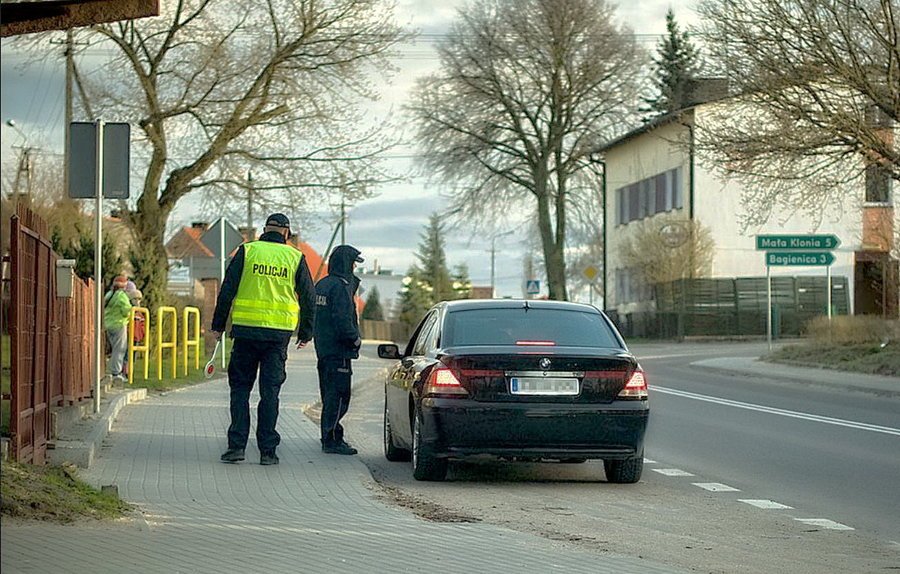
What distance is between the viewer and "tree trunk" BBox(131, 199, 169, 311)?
31828 millimetres

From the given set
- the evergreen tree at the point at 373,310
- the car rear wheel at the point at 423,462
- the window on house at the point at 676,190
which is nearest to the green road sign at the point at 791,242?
the window on house at the point at 676,190

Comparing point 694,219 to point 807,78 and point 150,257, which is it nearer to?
point 807,78

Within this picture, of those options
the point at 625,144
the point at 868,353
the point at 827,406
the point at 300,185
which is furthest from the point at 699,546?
the point at 625,144

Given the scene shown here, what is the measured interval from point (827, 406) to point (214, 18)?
17503 millimetres

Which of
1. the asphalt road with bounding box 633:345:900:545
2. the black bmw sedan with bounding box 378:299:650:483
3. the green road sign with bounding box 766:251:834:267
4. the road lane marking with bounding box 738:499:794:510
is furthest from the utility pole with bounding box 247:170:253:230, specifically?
the road lane marking with bounding box 738:499:794:510

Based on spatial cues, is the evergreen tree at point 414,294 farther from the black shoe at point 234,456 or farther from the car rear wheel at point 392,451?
the black shoe at point 234,456

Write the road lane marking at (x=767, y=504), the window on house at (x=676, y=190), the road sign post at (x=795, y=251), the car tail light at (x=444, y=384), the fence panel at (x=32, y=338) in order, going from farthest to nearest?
the window on house at (x=676, y=190), the road sign post at (x=795, y=251), the car tail light at (x=444, y=384), the road lane marking at (x=767, y=504), the fence panel at (x=32, y=338)

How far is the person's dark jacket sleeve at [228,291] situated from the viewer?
39.3 feet

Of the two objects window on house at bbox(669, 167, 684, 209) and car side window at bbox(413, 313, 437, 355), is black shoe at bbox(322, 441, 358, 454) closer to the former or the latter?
car side window at bbox(413, 313, 437, 355)

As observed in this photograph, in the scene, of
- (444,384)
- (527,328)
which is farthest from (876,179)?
(444,384)

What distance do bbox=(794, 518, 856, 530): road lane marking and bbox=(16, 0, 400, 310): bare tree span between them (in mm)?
23753

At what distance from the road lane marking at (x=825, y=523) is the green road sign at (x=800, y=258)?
95.6 feet

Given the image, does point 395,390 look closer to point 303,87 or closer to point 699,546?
point 699,546

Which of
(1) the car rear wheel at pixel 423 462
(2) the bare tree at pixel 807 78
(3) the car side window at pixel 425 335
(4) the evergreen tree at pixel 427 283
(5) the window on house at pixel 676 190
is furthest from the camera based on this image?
(4) the evergreen tree at pixel 427 283
